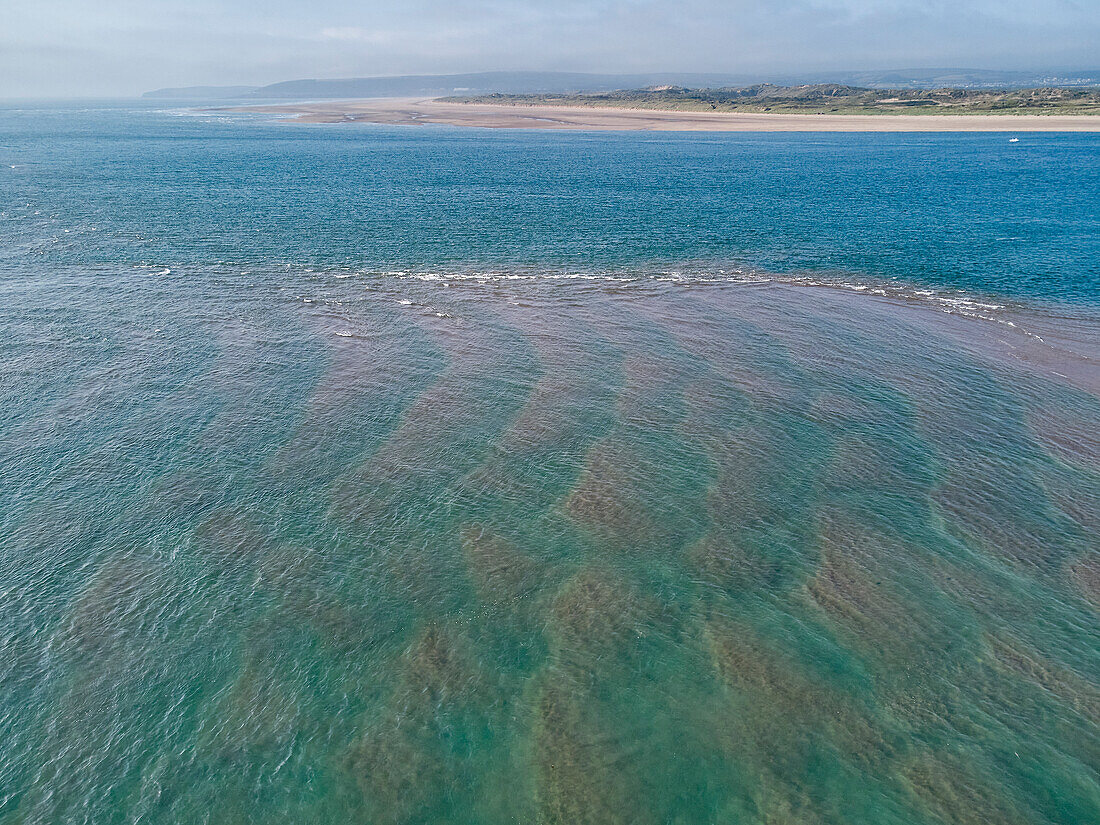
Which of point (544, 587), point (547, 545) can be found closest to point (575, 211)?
point (547, 545)

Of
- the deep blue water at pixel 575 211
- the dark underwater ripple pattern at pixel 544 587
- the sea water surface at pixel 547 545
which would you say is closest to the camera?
the dark underwater ripple pattern at pixel 544 587

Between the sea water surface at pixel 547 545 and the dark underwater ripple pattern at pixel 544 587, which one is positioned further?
the sea water surface at pixel 547 545

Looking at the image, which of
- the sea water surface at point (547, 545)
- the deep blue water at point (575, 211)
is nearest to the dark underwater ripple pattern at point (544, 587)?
the sea water surface at point (547, 545)

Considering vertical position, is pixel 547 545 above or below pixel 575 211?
below

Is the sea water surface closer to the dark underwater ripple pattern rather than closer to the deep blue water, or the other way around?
the dark underwater ripple pattern

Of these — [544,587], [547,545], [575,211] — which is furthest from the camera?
[575,211]

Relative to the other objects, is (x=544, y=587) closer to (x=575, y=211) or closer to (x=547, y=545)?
(x=547, y=545)

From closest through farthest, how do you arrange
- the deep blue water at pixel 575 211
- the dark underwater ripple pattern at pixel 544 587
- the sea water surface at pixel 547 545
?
the dark underwater ripple pattern at pixel 544 587 < the sea water surface at pixel 547 545 < the deep blue water at pixel 575 211

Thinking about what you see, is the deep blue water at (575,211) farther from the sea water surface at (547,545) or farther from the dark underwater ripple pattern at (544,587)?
the dark underwater ripple pattern at (544,587)

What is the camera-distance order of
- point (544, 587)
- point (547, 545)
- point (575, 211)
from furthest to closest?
1. point (575, 211)
2. point (547, 545)
3. point (544, 587)
